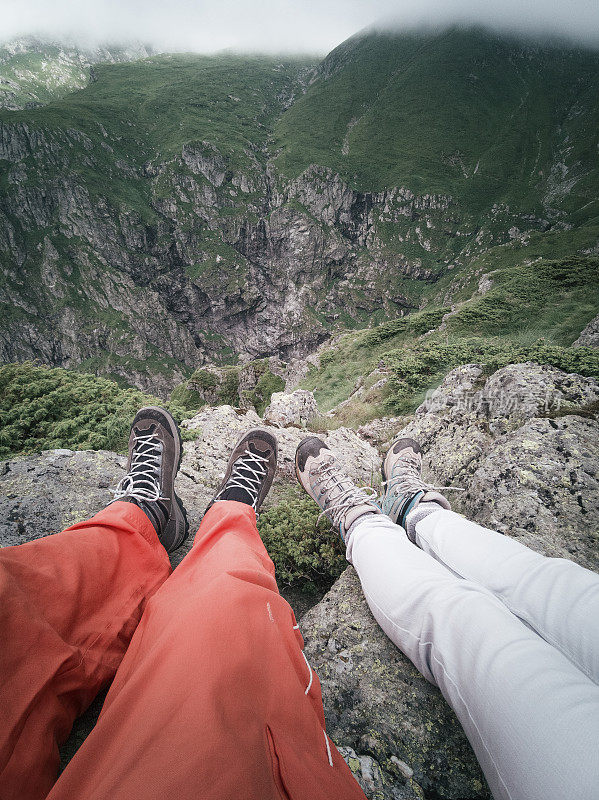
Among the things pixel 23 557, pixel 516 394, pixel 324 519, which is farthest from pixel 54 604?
pixel 516 394

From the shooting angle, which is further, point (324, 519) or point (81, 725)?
point (324, 519)

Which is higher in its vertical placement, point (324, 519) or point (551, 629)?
point (551, 629)

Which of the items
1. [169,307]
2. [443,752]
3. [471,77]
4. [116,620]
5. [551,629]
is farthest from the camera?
[471,77]

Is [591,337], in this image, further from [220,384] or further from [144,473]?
[220,384]

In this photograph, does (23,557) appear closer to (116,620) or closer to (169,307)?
(116,620)

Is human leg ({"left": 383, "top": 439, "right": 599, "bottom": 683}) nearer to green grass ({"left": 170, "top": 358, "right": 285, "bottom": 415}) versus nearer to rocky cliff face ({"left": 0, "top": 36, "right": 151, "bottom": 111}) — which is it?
green grass ({"left": 170, "top": 358, "right": 285, "bottom": 415})

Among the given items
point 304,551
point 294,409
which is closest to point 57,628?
point 304,551

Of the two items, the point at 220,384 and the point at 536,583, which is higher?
the point at 536,583

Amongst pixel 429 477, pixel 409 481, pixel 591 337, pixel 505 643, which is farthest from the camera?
pixel 591 337
